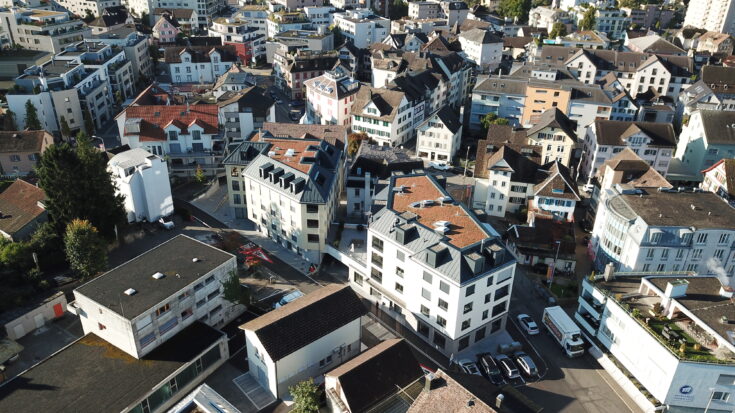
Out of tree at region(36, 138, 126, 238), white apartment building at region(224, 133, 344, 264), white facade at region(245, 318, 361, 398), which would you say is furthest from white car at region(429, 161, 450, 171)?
tree at region(36, 138, 126, 238)

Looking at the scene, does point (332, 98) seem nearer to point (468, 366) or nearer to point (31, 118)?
point (31, 118)

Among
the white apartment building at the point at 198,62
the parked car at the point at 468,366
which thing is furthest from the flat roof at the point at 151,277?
the white apartment building at the point at 198,62

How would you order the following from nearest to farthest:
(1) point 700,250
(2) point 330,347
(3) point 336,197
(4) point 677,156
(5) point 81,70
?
(2) point 330,347 < (1) point 700,250 < (3) point 336,197 < (4) point 677,156 < (5) point 81,70

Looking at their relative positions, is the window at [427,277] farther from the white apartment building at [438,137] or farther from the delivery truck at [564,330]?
the white apartment building at [438,137]

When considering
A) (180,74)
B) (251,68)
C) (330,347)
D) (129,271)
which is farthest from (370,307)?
(251,68)

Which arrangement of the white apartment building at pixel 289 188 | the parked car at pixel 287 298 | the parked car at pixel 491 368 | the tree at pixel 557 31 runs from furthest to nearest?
the tree at pixel 557 31
the white apartment building at pixel 289 188
the parked car at pixel 287 298
the parked car at pixel 491 368

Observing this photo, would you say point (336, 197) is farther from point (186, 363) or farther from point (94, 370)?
point (94, 370)

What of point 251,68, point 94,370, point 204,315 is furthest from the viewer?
point 251,68
